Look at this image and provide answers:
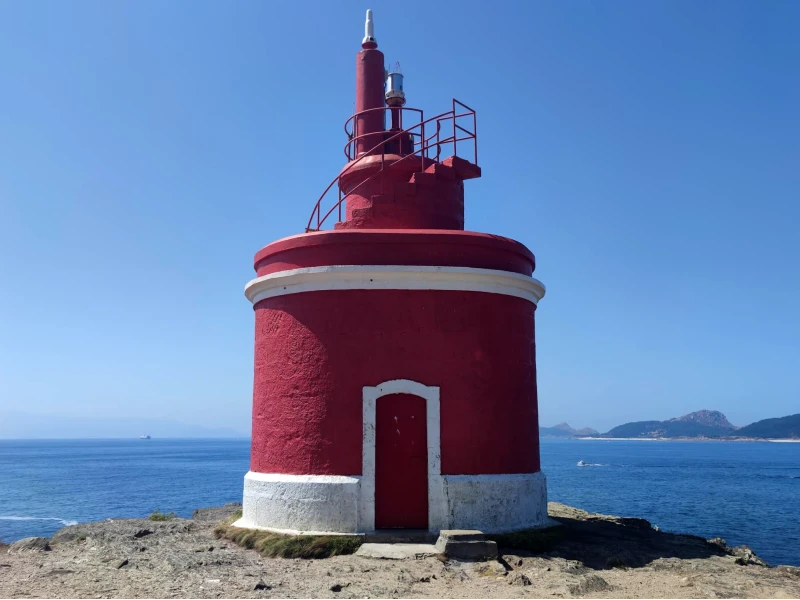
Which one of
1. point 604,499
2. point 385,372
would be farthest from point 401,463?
point 604,499

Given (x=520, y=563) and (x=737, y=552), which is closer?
(x=520, y=563)

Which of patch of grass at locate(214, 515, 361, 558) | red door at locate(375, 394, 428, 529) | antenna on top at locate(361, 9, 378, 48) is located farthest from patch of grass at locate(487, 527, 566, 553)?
antenna on top at locate(361, 9, 378, 48)

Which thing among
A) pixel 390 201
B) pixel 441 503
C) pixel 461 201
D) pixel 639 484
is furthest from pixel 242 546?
pixel 639 484

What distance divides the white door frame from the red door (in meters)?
0.11

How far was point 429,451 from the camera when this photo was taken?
34.7 ft

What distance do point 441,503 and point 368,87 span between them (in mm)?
7907

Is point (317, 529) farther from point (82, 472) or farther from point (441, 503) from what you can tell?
→ point (82, 472)

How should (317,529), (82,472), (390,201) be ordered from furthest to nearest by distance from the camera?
(82,472)
(390,201)
(317,529)

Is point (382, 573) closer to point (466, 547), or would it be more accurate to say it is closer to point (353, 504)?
point (466, 547)

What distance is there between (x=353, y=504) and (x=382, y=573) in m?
1.60

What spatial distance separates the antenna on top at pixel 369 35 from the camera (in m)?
14.0

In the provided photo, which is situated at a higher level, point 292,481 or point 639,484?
point 292,481

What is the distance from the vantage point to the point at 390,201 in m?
12.5

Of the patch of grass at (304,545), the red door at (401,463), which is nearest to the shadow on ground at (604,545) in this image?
the red door at (401,463)
